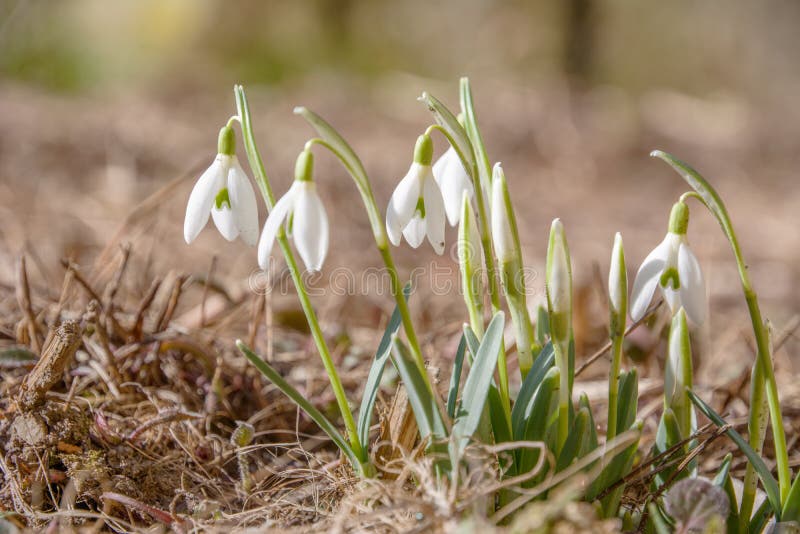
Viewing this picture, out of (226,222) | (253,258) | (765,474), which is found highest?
(226,222)

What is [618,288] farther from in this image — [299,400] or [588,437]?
[299,400]

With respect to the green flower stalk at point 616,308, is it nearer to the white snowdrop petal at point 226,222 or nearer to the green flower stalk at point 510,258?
the green flower stalk at point 510,258

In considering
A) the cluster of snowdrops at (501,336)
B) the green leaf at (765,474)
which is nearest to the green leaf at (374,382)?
the cluster of snowdrops at (501,336)

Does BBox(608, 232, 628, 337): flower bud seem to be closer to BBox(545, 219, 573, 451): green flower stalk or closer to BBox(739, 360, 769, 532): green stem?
BBox(545, 219, 573, 451): green flower stalk

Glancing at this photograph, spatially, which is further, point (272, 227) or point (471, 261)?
point (471, 261)

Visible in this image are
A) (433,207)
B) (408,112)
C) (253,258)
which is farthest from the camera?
(408,112)

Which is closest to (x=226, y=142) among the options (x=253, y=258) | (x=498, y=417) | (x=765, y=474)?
(x=498, y=417)

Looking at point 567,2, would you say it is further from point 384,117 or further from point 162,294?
point 162,294

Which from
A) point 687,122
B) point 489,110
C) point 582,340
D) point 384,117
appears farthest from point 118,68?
point 582,340
